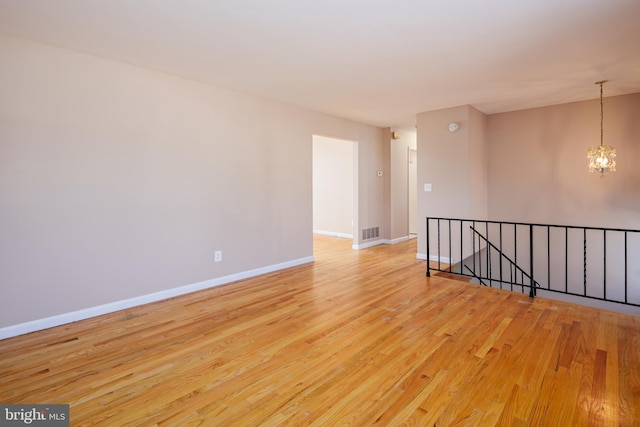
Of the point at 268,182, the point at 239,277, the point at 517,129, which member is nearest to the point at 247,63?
the point at 268,182

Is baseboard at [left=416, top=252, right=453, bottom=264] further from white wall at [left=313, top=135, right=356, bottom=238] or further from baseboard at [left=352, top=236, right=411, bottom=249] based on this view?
white wall at [left=313, top=135, right=356, bottom=238]

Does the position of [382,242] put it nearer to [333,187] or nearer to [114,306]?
[333,187]

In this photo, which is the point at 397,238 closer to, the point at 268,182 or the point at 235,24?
the point at 268,182

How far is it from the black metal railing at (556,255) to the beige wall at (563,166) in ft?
0.81

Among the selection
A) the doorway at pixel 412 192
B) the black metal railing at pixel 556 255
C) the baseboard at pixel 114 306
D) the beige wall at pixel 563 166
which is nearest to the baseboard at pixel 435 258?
the black metal railing at pixel 556 255

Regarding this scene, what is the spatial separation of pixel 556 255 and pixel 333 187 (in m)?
4.69

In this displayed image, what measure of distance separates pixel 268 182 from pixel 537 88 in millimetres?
3779

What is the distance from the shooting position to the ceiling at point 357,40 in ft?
7.68

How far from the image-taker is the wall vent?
6641mm

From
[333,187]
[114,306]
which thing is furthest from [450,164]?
[114,306]

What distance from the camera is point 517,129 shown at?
18.5ft

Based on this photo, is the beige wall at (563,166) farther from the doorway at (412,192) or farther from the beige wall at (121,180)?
the beige wall at (121,180)

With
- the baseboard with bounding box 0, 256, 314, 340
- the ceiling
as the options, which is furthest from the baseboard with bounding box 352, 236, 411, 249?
the ceiling

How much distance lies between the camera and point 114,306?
10.8 feet
